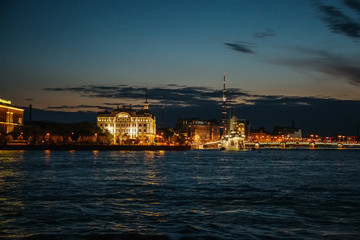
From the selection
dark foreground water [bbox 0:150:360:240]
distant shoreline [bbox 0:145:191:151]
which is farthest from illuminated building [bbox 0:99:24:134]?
dark foreground water [bbox 0:150:360:240]

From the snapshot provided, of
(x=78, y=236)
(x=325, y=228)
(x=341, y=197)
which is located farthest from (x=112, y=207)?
(x=341, y=197)

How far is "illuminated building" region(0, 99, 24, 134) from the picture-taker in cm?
15974

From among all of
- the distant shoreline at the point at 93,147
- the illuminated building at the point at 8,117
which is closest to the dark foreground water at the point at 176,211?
the distant shoreline at the point at 93,147

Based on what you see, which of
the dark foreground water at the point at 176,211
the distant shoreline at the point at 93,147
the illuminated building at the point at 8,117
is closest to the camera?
the dark foreground water at the point at 176,211

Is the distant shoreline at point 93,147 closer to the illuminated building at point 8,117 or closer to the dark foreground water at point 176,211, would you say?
the illuminated building at point 8,117

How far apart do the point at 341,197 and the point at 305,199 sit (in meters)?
2.72

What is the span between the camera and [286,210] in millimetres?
23125

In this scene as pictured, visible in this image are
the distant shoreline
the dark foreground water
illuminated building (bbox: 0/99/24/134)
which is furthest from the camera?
illuminated building (bbox: 0/99/24/134)

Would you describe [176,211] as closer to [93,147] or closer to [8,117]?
[93,147]

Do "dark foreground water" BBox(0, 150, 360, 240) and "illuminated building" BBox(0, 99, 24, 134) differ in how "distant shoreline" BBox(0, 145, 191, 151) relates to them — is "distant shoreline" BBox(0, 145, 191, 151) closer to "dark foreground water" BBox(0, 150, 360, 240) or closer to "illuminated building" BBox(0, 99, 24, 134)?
"illuminated building" BBox(0, 99, 24, 134)

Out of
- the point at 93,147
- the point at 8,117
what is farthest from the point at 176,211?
the point at 8,117

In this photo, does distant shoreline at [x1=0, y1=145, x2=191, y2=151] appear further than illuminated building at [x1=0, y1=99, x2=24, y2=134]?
No

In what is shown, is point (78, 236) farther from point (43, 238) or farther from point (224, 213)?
point (224, 213)

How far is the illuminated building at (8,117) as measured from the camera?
15974 cm
